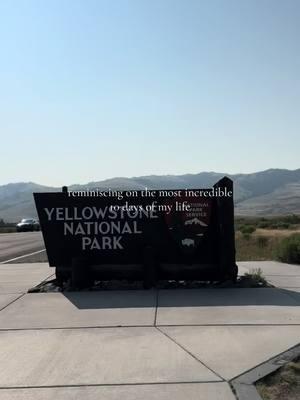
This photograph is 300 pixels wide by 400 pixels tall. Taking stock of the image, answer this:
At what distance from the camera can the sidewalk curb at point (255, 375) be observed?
197 inches

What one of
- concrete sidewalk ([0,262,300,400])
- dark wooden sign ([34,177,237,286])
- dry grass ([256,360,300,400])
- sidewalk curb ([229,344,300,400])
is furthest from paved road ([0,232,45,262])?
dry grass ([256,360,300,400])

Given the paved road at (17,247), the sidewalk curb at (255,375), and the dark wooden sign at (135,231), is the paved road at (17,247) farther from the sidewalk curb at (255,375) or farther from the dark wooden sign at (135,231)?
the sidewalk curb at (255,375)

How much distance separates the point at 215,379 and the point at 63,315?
3.43 meters

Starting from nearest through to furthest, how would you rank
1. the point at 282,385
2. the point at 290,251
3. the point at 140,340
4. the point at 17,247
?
the point at 282,385, the point at 140,340, the point at 290,251, the point at 17,247

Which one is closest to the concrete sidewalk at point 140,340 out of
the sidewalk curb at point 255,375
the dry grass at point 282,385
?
the sidewalk curb at point 255,375

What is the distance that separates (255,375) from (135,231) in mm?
5775

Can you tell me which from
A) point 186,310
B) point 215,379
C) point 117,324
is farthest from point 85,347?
point 186,310

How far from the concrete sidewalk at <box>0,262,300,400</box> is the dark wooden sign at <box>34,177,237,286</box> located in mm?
770

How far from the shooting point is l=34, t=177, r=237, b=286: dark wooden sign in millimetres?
10859

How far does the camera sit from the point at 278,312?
823 cm

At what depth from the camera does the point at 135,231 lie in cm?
1101

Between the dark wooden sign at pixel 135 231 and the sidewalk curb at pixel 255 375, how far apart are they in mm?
4685

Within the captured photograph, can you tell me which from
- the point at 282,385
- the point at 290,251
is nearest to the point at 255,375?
the point at 282,385

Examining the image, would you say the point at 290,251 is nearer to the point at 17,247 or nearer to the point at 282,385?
the point at 282,385
